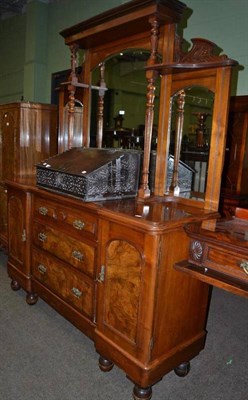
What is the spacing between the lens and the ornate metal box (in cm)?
190

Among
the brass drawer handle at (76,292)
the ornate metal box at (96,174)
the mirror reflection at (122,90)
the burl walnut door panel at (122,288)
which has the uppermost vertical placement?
the mirror reflection at (122,90)

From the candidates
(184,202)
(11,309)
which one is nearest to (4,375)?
(11,309)

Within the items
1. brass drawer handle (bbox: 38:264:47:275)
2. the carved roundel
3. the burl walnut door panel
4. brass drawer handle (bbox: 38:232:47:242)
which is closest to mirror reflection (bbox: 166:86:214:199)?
the carved roundel

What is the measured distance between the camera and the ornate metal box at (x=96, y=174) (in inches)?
75.0

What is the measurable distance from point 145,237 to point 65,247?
0.78 meters

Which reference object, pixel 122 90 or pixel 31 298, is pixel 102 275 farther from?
pixel 122 90

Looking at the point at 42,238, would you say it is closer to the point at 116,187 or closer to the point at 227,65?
the point at 116,187

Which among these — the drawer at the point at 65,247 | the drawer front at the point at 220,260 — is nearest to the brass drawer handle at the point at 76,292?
the drawer at the point at 65,247

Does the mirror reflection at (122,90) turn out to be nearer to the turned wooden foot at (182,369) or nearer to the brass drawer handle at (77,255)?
the brass drawer handle at (77,255)

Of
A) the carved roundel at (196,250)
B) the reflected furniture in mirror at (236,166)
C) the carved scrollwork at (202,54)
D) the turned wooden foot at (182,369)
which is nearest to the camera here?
the carved roundel at (196,250)

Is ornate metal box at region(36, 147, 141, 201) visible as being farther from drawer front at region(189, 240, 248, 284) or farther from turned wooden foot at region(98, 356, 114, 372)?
turned wooden foot at region(98, 356, 114, 372)

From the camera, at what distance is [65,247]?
6.97 feet

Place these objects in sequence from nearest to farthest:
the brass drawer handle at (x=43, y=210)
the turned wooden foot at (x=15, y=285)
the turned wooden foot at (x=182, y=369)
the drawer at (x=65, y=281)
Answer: the turned wooden foot at (x=182, y=369), the drawer at (x=65, y=281), the brass drawer handle at (x=43, y=210), the turned wooden foot at (x=15, y=285)

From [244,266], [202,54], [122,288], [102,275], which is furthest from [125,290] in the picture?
[202,54]
